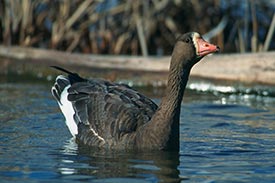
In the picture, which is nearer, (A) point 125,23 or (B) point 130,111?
(B) point 130,111

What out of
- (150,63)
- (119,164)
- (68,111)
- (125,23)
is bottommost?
(119,164)

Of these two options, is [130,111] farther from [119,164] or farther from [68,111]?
[68,111]

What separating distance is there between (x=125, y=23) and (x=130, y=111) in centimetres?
697

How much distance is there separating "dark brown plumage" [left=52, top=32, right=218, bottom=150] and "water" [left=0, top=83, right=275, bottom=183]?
0.15 m

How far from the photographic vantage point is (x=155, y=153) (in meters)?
8.98

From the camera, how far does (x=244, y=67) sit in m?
13.6

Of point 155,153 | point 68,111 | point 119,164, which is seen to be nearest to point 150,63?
point 68,111

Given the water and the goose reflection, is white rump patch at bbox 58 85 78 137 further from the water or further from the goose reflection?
the goose reflection

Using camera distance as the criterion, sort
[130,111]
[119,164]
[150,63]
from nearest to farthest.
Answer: [119,164], [130,111], [150,63]

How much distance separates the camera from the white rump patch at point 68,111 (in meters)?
9.94

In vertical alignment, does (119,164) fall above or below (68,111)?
below

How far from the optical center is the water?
812 centimetres

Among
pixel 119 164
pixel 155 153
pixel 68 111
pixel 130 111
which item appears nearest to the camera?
pixel 119 164

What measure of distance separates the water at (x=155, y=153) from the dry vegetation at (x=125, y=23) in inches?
123
